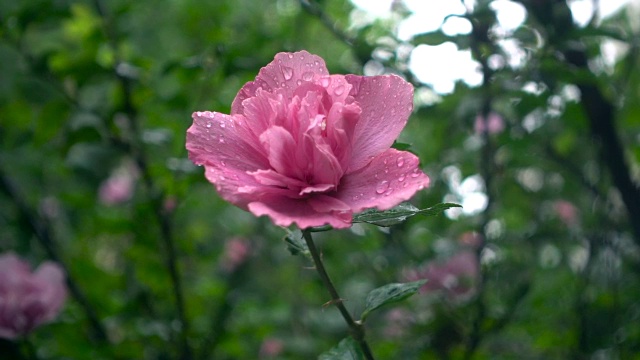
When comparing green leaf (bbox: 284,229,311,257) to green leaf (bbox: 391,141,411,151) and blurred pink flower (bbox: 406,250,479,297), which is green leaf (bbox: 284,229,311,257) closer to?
green leaf (bbox: 391,141,411,151)

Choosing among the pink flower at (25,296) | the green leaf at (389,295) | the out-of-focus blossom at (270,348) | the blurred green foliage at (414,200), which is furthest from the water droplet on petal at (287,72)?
the out-of-focus blossom at (270,348)

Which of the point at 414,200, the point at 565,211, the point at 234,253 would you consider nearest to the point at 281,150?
the point at 414,200

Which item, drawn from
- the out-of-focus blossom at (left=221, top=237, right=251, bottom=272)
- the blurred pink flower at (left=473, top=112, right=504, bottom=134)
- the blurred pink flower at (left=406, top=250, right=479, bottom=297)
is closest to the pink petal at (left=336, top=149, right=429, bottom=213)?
the blurred pink flower at (left=473, top=112, right=504, bottom=134)

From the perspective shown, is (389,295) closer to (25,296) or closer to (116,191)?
(25,296)

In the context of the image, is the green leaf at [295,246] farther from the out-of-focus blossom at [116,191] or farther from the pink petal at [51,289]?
the out-of-focus blossom at [116,191]

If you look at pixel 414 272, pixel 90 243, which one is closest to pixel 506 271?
pixel 414 272

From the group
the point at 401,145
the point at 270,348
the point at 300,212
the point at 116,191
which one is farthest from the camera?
the point at 116,191

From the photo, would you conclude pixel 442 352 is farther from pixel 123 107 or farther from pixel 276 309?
pixel 123 107
